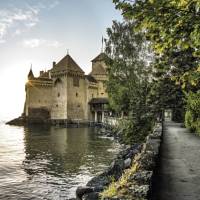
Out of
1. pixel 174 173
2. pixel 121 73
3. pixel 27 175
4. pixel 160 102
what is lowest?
pixel 27 175

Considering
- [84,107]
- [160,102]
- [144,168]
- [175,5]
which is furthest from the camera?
[84,107]

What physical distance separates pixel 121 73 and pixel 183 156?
26752 millimetres

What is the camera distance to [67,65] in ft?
243

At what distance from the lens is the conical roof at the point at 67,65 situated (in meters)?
74.2

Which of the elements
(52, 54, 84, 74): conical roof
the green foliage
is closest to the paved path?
the green foliage

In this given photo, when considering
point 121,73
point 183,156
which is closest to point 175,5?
point 183,156

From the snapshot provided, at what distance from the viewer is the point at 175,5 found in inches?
230

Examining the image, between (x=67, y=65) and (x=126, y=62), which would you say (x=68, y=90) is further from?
(x=126, y=62)

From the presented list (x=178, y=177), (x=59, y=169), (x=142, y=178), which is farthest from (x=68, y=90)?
(x=142, y=178)

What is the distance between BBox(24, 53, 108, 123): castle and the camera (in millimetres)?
74062

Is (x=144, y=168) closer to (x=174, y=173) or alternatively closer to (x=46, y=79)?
(x=174, y=173)

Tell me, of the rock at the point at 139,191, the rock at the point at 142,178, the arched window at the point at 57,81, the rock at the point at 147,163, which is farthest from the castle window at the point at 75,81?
the rock at the point at 139,191

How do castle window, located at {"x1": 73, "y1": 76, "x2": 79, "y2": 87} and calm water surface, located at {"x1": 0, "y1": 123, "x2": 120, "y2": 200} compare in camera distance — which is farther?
castle window, located at {"x1": 73, "y1": 76, "x2": 79, "y2": 87}

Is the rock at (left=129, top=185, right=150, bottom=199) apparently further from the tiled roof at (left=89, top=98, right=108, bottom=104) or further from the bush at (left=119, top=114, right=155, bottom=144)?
the tiled roof at (left=89, top=98, right=108, bottom=104)
